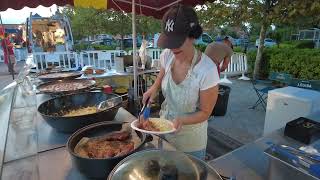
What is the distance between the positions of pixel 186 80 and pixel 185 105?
17 cm

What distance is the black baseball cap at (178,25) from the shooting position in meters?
1.22

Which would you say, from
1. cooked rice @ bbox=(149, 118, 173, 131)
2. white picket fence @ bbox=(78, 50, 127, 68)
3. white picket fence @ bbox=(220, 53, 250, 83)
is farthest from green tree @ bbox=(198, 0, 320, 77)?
cooked rice @ bbox=(149, 118, 173, 131)

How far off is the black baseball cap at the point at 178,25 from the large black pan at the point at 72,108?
631mm

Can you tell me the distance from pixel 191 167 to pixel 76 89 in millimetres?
1536

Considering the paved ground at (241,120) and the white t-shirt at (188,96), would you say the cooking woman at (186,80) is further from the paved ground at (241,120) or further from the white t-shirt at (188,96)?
the paved ground at (241,120)

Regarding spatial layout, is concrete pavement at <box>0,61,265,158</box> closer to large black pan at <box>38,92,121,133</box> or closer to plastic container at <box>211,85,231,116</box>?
plastic container at <box>211,85,231,116</box>

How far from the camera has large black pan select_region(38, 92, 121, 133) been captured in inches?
55.2

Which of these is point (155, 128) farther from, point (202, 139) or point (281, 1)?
point (281, 1)

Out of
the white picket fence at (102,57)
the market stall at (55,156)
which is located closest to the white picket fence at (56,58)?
the white picket fence at (102,57)

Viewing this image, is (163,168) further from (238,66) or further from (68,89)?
(238,66)

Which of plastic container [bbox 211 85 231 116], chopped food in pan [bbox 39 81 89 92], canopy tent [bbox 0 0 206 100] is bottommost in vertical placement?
plastic container [bbox 211 85 231 116]

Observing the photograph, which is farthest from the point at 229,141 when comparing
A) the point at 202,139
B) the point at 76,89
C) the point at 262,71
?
the point at 262,71

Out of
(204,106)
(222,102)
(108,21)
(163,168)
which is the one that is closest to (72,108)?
(204,106)

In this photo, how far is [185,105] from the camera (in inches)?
56.6
